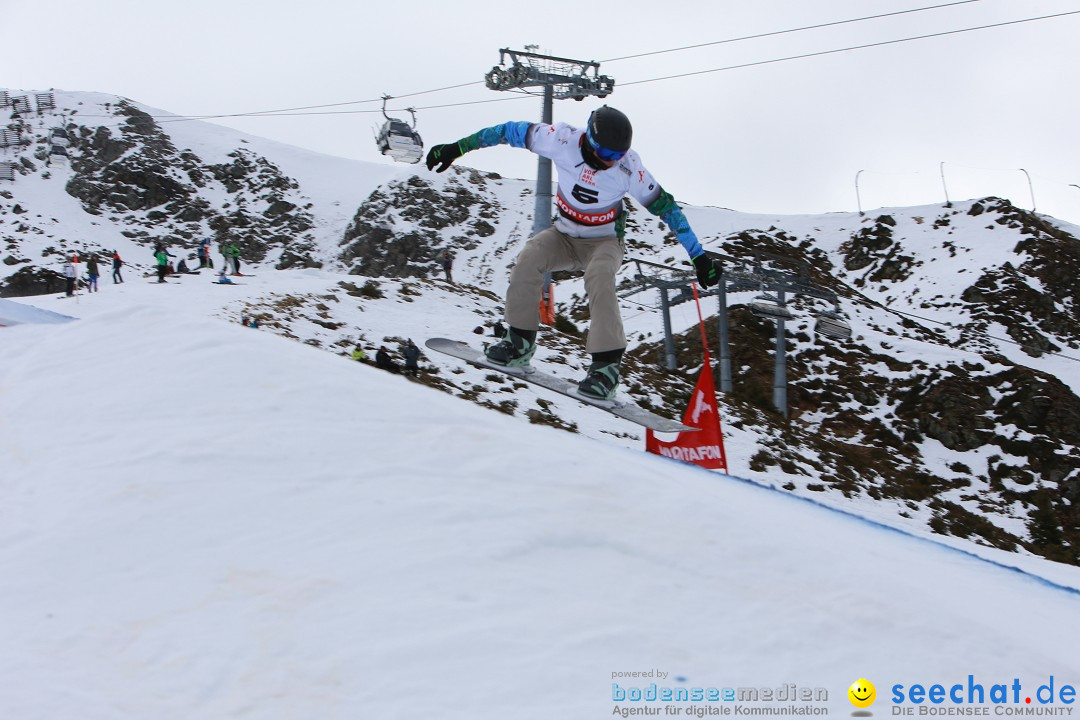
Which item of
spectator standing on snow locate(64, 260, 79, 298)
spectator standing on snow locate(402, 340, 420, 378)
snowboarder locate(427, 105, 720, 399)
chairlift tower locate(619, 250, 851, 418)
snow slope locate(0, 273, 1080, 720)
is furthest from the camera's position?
chairlift tower locate(619, 250, 851, 418)

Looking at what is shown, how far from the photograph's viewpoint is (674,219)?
294 inches

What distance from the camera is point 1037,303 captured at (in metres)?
34.9

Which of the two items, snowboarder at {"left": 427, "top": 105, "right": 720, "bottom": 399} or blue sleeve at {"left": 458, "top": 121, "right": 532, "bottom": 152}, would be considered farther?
blue sleeve at {"left": 458, "top": 121, "right": 532, "bottom": 152}

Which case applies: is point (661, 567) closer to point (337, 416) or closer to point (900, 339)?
point (337, 416)

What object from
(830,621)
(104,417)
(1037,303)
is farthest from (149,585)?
(1037,303)

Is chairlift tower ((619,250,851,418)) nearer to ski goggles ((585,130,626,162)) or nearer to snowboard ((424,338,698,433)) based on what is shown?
snowboard ((424,338,698,433))

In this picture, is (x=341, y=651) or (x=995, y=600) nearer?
(x=341, y=651)

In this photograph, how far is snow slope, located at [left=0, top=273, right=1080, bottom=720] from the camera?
89.2 inches

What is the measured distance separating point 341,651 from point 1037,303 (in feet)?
133

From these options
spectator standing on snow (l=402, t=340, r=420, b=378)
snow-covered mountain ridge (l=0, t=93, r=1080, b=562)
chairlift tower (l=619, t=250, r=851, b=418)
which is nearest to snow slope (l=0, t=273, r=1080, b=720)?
spectator standing on snow (l=402, t=340, r=420, b=378)

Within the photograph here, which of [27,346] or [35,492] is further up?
[27,346]

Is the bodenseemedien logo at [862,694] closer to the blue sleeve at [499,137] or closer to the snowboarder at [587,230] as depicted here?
the snowboarder at [587,230]

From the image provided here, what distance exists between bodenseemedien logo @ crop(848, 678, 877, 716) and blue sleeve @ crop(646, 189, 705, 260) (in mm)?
5403

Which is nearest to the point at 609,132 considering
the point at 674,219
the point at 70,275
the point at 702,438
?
the point at 674,219
